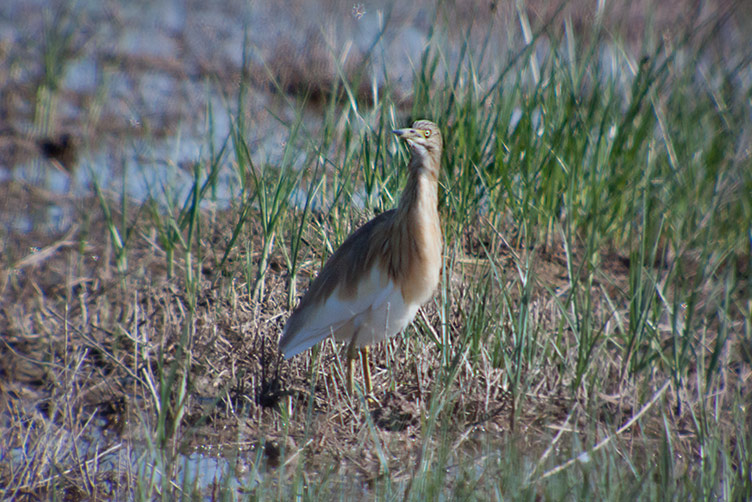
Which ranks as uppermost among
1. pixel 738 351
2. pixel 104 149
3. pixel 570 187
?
pixel 570 187

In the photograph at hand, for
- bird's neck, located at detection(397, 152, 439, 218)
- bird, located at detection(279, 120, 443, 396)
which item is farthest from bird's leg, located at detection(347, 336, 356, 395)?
bird's neck, located at detection(397, 152, 439, 218)

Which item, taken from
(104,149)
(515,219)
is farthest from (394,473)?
(104,149)

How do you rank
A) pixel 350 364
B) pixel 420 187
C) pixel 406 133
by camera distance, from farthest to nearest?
pixel 350 364 → pixel 420 187 → pixel 406 133

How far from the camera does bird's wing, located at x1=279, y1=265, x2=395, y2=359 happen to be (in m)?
3.23

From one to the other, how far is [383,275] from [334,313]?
23cm

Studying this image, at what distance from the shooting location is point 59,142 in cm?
587

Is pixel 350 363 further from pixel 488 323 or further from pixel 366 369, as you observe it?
pixel 488 323

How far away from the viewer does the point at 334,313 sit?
330cm

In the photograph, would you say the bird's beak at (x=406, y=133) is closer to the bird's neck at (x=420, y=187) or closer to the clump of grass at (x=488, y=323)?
the bird's neck at (x=420, y=187)

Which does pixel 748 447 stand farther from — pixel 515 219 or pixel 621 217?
pixel 621 217

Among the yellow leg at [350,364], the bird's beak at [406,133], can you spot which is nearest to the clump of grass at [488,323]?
the yellow leg at [350,364]

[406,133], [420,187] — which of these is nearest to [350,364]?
[420,187]

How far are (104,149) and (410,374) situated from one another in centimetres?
327

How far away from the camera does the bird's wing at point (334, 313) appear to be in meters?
3.23
